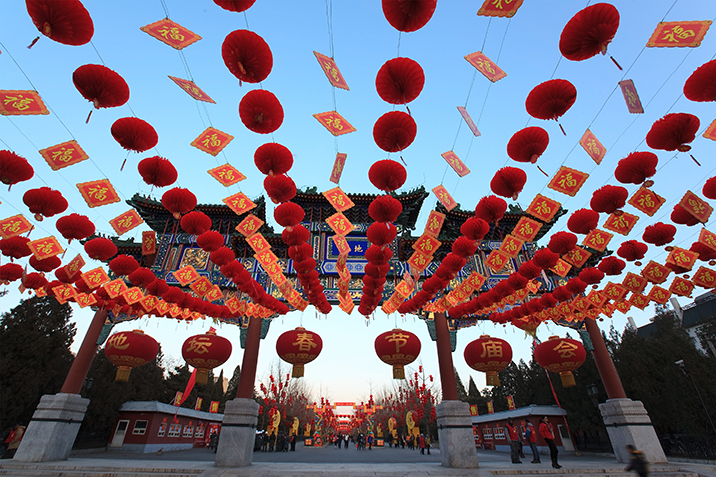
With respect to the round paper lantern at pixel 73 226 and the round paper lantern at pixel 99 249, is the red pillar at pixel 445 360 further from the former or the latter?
the round paper lantern at pixel 73 226

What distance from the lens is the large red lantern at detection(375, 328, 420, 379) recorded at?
27.1 feet

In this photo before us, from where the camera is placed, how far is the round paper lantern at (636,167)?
5.02 meters

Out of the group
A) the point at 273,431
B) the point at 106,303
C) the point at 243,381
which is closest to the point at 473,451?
the point at 243,381

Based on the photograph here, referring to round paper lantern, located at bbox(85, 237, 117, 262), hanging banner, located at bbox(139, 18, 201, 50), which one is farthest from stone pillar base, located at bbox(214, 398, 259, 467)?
hanging banner, located at bbox(139, 18, 201, 50)

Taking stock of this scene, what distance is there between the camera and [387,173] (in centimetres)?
502

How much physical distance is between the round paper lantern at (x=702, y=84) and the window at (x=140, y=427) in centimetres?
2429

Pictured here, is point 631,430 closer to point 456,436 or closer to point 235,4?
point 456,436

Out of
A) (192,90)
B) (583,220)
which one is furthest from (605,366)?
(192,90)

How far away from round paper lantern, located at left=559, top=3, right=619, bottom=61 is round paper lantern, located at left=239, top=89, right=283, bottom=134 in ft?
11.6

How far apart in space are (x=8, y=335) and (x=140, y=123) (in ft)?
50.2

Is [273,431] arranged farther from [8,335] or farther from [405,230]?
[405,230]

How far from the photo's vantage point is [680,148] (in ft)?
14.8

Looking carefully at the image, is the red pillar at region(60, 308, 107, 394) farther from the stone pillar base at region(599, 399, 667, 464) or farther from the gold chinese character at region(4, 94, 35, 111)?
the stone pillar base at region(599, 399, 667, 464)

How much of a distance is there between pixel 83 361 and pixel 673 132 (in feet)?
49.2
